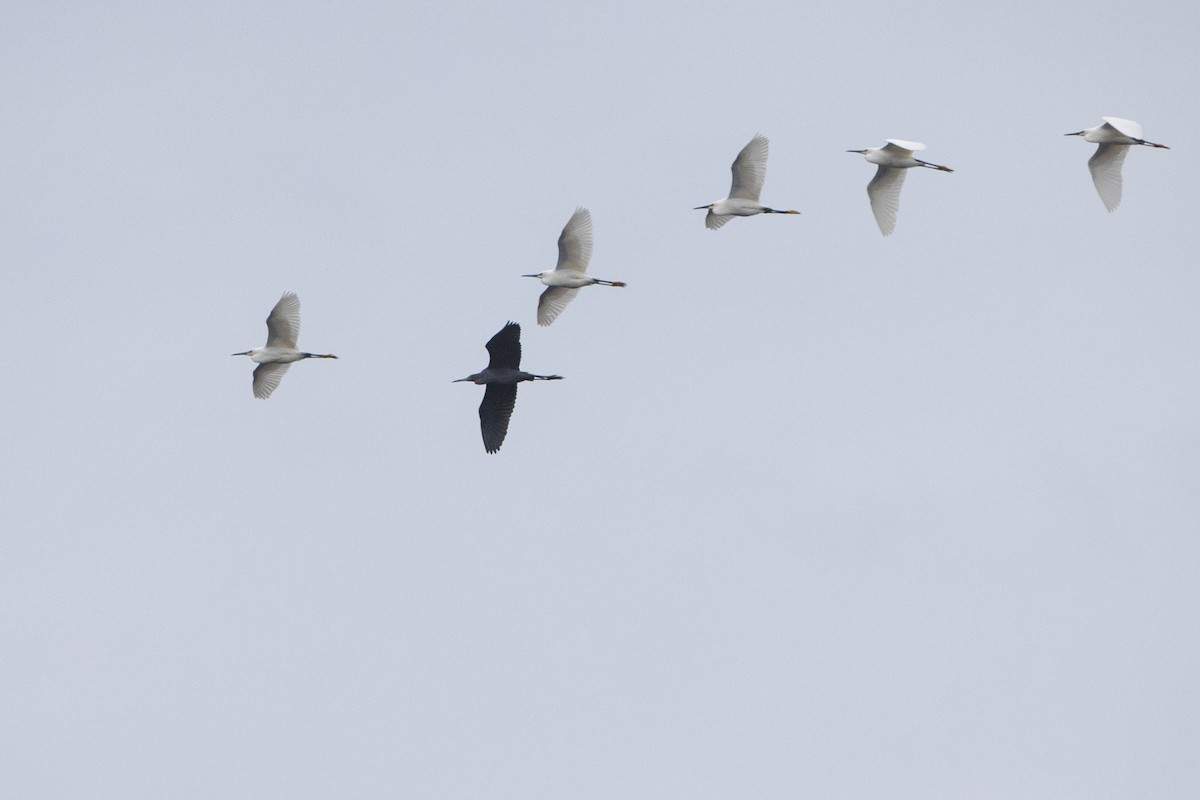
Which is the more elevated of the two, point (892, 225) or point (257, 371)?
point (892, 225)

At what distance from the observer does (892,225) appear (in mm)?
64438

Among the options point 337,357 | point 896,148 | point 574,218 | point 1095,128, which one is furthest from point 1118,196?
point 337,357

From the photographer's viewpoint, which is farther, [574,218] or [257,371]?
[257,371]

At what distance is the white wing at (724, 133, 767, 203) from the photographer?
61.9 m

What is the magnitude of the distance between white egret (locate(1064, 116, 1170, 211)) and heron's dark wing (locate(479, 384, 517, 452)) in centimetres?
1648

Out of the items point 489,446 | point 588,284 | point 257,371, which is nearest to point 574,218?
point 588,284

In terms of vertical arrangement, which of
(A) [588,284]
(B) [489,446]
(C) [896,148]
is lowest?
(B) [489,446]

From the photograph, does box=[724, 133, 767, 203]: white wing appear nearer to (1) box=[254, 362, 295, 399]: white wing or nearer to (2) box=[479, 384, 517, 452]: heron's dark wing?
(2) box=[479, 384, 517, 452]: heron's dark wing

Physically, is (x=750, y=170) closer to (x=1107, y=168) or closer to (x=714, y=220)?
(x=714, y=220)

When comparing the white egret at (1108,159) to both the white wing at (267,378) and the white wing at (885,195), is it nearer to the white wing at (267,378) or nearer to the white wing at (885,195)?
the white wing at (885,195)

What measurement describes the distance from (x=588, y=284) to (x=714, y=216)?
420 cm

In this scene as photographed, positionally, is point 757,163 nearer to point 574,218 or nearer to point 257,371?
point 574,218

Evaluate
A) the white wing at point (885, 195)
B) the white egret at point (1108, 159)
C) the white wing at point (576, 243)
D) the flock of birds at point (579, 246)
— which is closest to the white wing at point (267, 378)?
the flock of birds at point (579, 246)

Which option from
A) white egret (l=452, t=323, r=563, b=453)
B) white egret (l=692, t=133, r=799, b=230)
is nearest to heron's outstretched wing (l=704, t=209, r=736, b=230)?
white egret (l=692, t=133, r=799, b=230)
